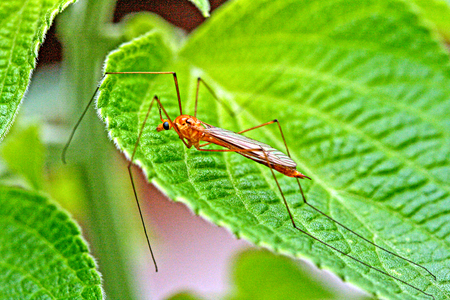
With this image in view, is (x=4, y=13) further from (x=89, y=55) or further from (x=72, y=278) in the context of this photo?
(x=72, y=278)

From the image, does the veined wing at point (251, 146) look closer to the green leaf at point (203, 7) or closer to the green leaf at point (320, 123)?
the green leaf at point (320, 123)

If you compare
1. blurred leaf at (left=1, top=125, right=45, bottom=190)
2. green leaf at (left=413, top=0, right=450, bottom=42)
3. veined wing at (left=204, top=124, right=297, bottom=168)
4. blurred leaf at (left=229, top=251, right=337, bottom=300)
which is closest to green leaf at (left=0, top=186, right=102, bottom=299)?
blurred leaf at (left=1, top=125, right=45, bottom=190)

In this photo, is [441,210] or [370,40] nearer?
[441,210]

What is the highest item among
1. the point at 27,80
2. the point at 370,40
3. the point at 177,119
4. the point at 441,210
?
the point at 27,80

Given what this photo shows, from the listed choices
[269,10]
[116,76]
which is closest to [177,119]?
[116,76]

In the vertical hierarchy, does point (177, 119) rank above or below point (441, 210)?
above

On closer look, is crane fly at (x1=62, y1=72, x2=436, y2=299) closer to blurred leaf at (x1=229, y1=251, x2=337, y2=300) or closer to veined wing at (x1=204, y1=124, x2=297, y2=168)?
veined wing at (x1=204, y1=124, x2=297, y2=168)
